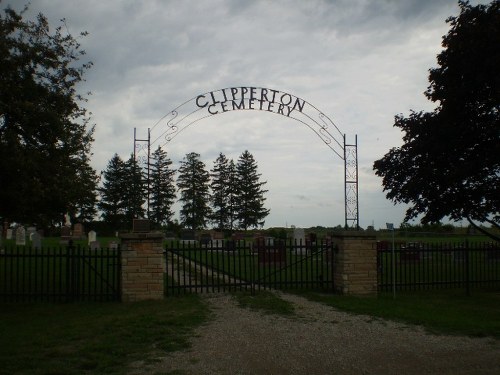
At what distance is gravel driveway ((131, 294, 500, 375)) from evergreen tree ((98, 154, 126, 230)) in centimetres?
5833

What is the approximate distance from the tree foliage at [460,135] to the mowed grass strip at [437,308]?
2507mm

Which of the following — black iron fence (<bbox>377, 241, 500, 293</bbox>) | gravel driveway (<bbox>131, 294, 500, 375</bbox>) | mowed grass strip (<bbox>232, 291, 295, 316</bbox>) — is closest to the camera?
gravel driveway (<bbox>131, 294, 500, 375</bbox>)

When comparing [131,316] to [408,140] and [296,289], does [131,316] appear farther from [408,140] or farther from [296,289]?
[408,140]

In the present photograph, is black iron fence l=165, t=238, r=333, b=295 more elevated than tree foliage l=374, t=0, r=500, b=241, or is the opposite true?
tree foliage l=374, t=0, r=500, b=241

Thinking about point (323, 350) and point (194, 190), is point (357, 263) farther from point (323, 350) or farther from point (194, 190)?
point (194, 190)

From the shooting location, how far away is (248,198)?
6588 centimetres

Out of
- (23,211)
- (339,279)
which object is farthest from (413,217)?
(23,211)

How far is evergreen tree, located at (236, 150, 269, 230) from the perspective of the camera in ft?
216

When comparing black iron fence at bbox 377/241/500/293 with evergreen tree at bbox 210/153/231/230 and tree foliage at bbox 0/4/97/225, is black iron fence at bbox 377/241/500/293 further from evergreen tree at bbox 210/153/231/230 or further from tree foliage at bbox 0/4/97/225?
evergreen tree at bbox 210/153/231/230

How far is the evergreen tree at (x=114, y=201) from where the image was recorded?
65.6 meters

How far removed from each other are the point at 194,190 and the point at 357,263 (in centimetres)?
5673

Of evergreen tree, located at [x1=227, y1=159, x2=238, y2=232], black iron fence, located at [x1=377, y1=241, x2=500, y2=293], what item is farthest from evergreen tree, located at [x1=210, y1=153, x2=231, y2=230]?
black iron fence, located at [x1=377, y1=241, x2=500, y2=293]

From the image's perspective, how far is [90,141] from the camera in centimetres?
1328

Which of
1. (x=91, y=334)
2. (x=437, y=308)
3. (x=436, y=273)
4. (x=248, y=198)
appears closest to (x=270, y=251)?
(x=436, y=273)
